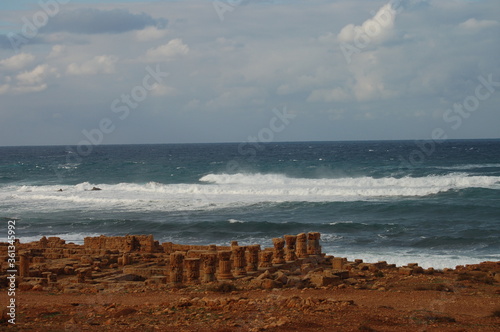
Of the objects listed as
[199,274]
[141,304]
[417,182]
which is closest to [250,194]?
[417,182]

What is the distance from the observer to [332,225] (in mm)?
31453

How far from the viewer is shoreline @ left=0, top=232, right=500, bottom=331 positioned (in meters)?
10.8

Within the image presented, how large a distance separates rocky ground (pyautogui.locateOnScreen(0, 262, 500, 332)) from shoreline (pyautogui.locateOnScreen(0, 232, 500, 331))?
0.07 ft

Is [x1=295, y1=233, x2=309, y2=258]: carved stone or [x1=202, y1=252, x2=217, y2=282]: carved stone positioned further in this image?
[x1=295, y1=233, x2=309, y2=258]: carved stone

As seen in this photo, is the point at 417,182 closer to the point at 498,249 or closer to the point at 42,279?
the point at 498,249

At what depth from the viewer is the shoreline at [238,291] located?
10.8 meters

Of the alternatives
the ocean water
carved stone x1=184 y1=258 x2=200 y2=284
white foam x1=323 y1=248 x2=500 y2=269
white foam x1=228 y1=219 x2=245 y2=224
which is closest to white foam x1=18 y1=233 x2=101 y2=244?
the ocean water

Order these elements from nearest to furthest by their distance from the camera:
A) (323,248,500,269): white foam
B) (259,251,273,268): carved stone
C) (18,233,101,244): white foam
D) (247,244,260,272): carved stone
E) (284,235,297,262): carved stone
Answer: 1. (247,244,260,272): carved stone
2. (259,251,273,268): carved stone
3. (284,235,297,262): carved stone
4. (323,248,500,269): white foam
5. (18,233,101,244): white foam

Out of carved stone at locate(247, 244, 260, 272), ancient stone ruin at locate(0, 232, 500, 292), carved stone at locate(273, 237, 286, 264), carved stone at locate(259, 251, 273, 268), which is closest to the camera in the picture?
ancient stone ruin at locate(0, 232, 500, 292)

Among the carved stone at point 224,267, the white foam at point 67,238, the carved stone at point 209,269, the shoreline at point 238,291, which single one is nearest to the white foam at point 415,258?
the shoreline at point 238,291

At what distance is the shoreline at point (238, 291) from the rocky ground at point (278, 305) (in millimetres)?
22

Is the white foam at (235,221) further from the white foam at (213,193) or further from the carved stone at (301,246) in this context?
the carved stone at (301,246)

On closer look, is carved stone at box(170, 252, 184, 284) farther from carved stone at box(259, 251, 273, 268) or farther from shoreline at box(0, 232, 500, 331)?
carved stone at box(259, 251, 273, 268)

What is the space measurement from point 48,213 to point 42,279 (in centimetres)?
2334
